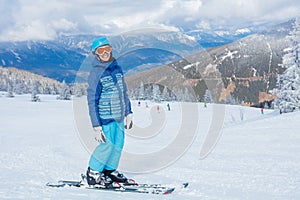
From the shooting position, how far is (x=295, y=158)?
7598 mm

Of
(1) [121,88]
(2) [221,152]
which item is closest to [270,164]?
(2) [221,152]

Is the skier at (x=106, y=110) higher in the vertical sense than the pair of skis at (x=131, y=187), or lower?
higher

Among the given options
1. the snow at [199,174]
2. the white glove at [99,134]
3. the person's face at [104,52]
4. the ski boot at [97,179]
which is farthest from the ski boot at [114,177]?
the person's face at [104,52]

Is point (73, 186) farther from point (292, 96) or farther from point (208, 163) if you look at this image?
point (292, 96)

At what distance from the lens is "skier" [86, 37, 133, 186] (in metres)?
4.91

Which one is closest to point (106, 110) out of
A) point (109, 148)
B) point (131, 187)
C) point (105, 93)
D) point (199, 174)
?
point (105, 93)

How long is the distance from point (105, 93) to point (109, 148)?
0.87 m

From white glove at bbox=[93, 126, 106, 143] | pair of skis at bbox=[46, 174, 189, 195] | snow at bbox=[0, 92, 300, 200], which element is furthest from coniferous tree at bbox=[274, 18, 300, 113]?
white glove at bbox=[93, 126, 106, 143]

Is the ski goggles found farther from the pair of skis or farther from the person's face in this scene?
the pair of skis

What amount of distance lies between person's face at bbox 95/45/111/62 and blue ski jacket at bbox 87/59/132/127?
0.27 ft

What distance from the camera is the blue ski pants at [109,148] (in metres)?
5.02

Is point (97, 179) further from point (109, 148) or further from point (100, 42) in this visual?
point (100, 42)

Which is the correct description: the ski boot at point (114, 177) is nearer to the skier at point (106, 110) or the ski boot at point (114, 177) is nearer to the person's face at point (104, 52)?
the skier at point (106, 110)

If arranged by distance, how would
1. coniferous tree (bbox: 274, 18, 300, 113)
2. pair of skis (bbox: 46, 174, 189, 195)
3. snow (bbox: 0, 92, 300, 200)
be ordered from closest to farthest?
snow (bbox: 0, 92, 300, 200) < pair of skis (bbox: 46, 174, 189, 195) < coniferous tree (bbox: 274, 18, 300, 113)
